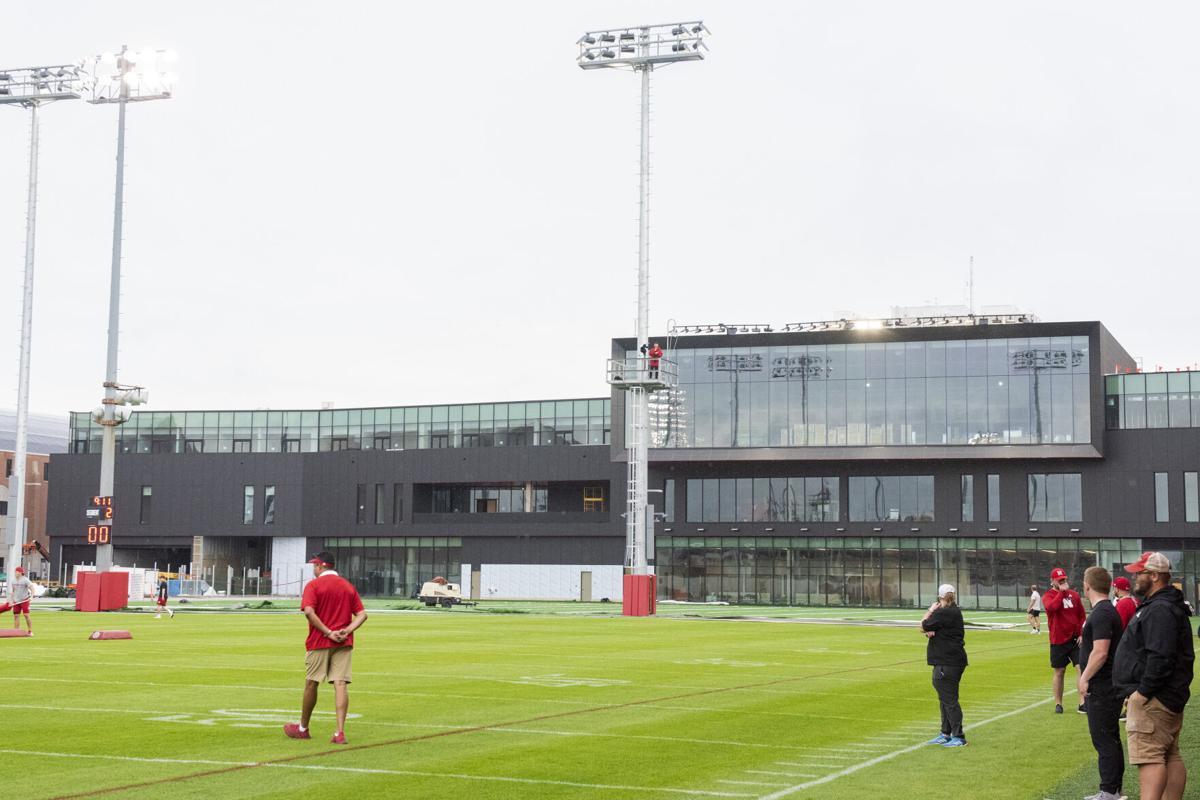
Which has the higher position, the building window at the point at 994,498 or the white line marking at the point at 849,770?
the building window at the point at 994,498

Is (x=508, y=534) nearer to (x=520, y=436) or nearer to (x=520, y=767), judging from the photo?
(x=520, y=436)

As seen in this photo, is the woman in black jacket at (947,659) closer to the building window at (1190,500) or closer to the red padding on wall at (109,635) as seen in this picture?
the red padding on wall at (109,635)

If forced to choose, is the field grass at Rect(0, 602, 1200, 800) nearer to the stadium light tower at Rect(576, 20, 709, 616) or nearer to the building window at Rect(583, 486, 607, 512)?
the stadium light tower at Rect(576, 20, 709, 616)

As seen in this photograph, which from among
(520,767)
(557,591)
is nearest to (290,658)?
(520,767)

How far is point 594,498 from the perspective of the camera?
9856cm

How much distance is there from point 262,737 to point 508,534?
8341cm

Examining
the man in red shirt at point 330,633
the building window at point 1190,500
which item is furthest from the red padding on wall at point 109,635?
the building window at point 1190,500

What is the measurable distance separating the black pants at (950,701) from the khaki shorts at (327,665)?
689 cm

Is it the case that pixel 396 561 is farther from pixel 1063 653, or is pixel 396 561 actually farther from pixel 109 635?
pixel 1063 653

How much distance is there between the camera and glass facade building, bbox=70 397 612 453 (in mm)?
99125

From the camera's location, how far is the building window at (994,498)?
84062 millimetres

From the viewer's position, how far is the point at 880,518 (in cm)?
8662

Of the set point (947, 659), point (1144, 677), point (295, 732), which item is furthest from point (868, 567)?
point (1144, 677)

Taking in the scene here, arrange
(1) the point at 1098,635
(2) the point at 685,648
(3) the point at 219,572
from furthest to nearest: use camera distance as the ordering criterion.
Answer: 1. (3) the point at 219,572
2. (2) the point at 685,648
3. (1) the point at 1098,635
